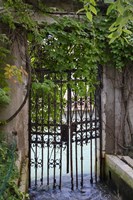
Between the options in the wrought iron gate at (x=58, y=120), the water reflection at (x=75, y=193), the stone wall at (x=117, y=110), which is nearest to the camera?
the water reflection at (x=75, y=193)

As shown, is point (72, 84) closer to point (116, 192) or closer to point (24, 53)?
point (24, 53)

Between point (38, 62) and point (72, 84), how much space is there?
719 millimetres

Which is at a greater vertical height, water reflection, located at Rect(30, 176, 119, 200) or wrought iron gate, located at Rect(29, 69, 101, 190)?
wrought iron gate, located at Rect(29, 69, 101, 190)

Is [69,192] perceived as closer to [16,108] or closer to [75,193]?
[75,193]

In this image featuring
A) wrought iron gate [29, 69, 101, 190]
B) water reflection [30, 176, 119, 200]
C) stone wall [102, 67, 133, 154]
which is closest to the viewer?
water reflection [30, 176, 119, 200]

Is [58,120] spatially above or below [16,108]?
below

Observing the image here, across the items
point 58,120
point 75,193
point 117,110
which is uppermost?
point 117,110

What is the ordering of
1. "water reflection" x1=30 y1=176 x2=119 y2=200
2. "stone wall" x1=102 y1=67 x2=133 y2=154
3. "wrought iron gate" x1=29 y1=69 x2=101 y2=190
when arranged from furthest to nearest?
"stone wall" x1=102 y1=67 x2=133 y2=154 < "wrought iron gate" x1=29 y1=69 x2=101 y2=190 < "water reflection" x1=30 y1=176 x2=119 y2=200

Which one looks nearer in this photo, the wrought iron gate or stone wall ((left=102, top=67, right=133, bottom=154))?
the wrought iron gate

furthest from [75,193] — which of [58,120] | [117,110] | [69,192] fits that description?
[117,110]

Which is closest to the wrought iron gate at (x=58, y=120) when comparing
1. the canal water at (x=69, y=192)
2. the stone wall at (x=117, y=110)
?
the canal water at (x=69, y=192)

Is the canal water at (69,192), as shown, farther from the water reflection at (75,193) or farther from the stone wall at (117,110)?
the stone wall at (117,110)

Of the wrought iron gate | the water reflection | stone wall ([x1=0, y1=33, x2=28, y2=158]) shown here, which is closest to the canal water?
the water reflection

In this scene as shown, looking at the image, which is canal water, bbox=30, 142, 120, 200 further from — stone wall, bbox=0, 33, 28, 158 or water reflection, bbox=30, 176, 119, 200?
stone wall, bbox=0, 33, 28, 158
